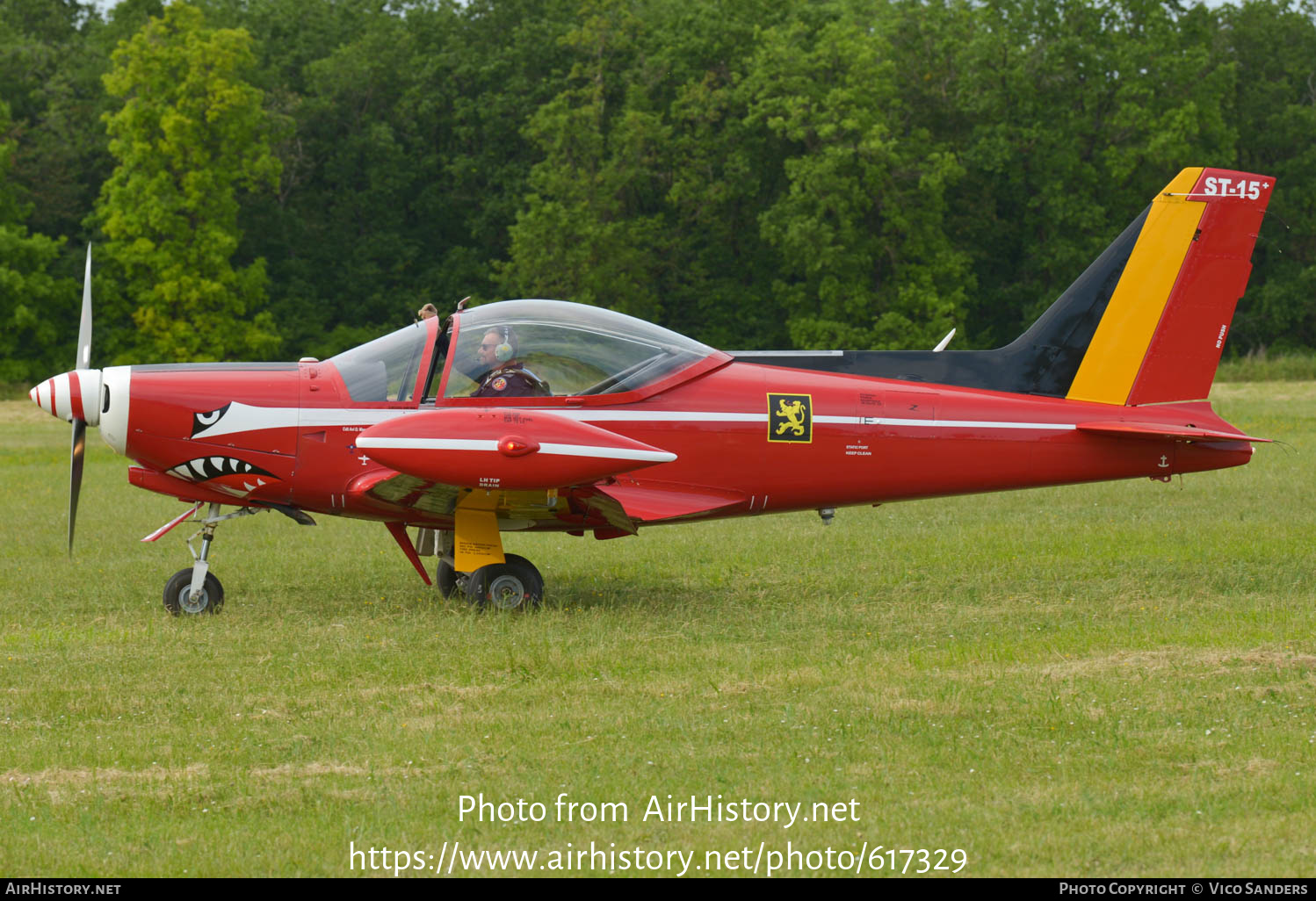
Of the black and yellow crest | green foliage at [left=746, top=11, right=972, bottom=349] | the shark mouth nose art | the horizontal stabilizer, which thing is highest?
green foliage at [left=746, top=11, right=972, bottom=349]

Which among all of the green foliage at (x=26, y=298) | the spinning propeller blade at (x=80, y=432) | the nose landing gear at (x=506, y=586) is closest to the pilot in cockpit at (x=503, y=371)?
the nose landing gear at (x=506, y=586)

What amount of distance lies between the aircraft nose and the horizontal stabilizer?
7038mm

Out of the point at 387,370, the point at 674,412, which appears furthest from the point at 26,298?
the point at 674,412

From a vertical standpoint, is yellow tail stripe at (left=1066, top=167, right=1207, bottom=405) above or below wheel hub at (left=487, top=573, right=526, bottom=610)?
above

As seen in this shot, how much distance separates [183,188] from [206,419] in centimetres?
4229

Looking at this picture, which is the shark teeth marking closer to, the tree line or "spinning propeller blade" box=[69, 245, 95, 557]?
"spinning propeller blade" box=[69, 245, 95, 557]

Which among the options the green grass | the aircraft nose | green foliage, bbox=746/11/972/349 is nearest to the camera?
the aircraft nose

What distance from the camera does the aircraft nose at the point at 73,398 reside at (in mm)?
9742

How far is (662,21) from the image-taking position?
190 ft

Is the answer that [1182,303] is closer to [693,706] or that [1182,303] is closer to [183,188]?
[693,706]

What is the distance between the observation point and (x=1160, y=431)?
1037 centimetres

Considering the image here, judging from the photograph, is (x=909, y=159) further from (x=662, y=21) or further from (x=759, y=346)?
(x=662, y=21)

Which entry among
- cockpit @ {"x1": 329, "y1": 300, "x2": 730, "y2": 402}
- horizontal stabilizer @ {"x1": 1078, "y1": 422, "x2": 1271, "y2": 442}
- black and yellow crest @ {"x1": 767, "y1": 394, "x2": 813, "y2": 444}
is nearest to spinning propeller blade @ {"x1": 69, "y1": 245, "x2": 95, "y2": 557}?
cockpit @ {"x1": 329, "y1": 300, "x2": 730, "y2": 402}

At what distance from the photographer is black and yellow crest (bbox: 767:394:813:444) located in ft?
33.8
